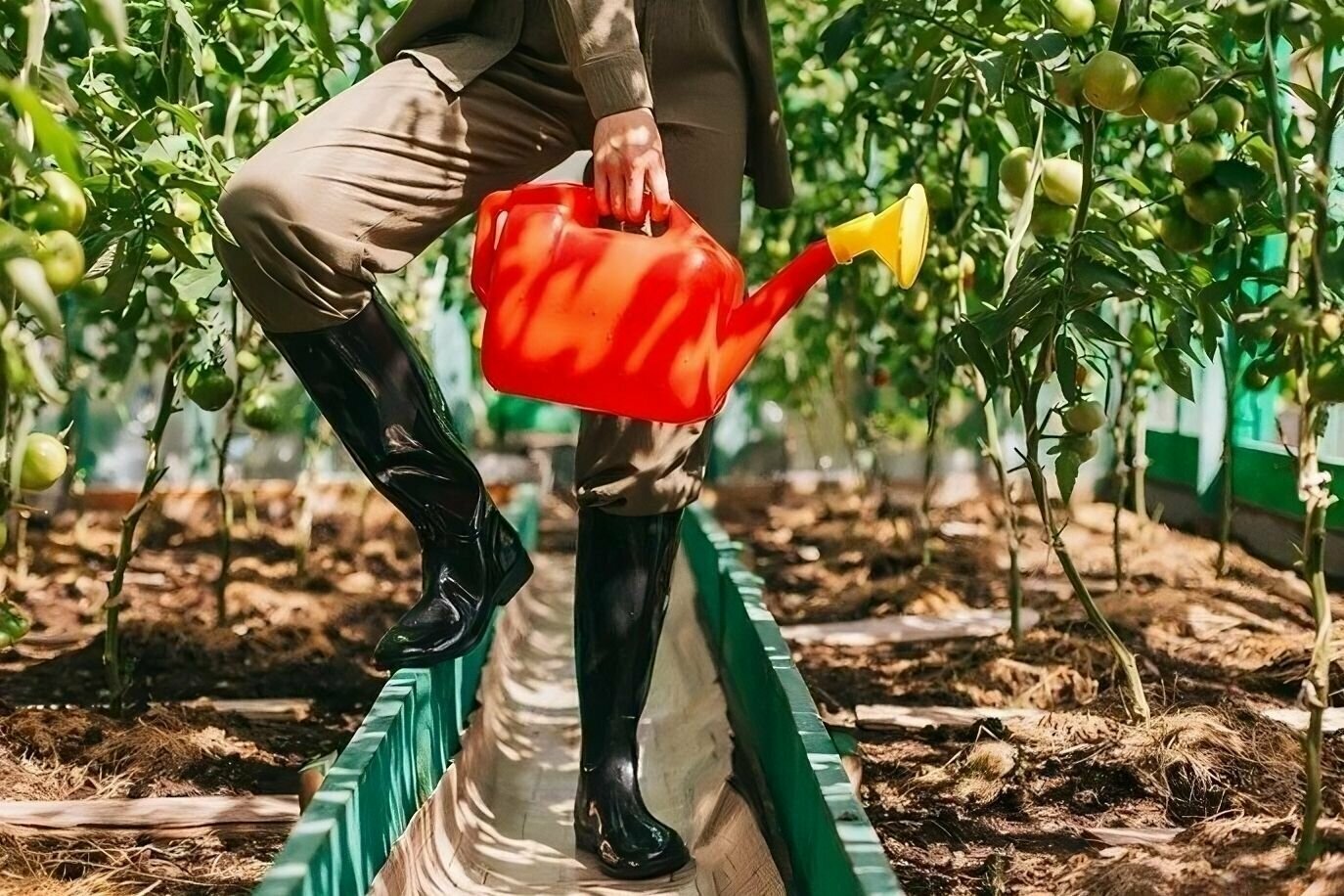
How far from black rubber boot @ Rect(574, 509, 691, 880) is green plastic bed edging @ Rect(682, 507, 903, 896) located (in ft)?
0.59

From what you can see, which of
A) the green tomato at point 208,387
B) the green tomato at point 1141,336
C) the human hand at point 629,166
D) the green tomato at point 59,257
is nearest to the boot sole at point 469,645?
the human hand at point 629,166

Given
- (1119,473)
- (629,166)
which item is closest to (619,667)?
(629,166)

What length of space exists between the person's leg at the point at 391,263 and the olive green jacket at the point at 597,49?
0.04 metres

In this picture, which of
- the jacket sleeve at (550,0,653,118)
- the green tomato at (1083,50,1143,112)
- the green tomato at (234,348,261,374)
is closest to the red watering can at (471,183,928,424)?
the jacket sleeve at (550,0,653,118)

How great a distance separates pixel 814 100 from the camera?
422 centimetres

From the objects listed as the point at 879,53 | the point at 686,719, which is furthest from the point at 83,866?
the point at 879,53

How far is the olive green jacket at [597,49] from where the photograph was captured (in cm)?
155

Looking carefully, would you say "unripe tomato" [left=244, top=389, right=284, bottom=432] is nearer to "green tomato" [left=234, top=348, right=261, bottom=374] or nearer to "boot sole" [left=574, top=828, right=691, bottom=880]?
"green tomato" [left=234, top=348, right=261, bottom=374]

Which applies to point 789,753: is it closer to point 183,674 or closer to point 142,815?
point 142,815

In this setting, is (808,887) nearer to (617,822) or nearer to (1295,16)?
(617,822)

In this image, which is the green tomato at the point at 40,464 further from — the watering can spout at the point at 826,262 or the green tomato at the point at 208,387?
the green tomato at the point at 208,387

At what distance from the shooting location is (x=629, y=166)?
156 centimetres

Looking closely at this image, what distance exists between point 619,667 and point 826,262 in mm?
579

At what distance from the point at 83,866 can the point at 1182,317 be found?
1.35m
